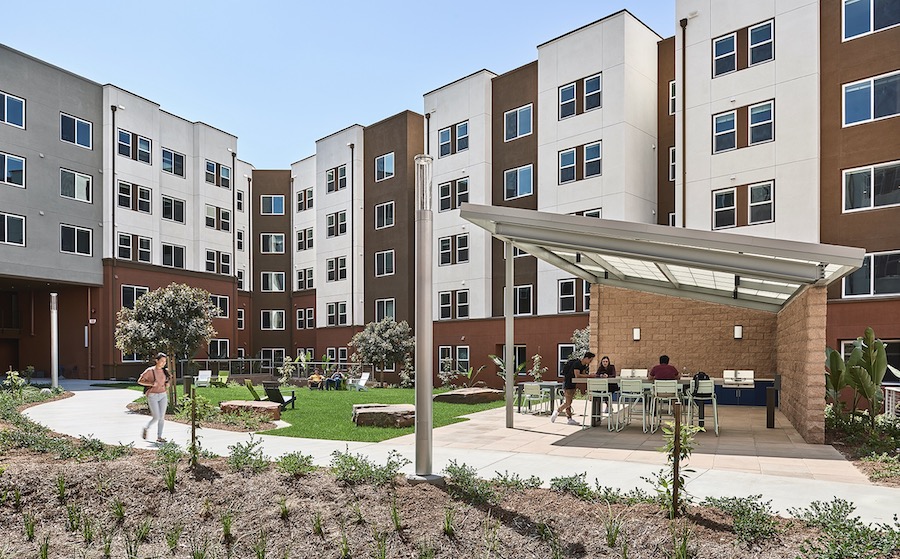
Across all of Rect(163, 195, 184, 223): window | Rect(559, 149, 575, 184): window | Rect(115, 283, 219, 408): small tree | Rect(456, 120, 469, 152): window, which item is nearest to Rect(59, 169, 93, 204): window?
Rect(163, 195, 184, 223): window

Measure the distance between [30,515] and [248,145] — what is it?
39.4 metres

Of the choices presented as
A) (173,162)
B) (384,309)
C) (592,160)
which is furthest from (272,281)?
(592,160)

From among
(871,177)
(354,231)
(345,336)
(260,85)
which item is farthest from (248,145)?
(871,177)

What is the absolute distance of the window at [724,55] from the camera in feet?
79.7

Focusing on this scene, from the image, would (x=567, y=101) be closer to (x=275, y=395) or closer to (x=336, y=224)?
(x=336, y=224)

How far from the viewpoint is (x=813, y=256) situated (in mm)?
10031

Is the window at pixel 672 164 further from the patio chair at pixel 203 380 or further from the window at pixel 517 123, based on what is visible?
the patio chair at pixel 203 380

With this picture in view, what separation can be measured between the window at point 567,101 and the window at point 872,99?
34.9 ft

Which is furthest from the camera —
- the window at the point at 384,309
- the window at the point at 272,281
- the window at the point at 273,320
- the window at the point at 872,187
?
the window at the point at 272,281

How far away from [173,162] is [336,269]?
37.8 ft

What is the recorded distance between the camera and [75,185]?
32.8 meters

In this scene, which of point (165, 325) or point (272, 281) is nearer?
point (165, 325)

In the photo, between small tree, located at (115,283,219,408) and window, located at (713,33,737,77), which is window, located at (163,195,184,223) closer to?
small tree, located at (115,283,219,408)

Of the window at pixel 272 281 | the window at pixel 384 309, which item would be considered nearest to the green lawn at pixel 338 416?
the window at pixel 384 309
